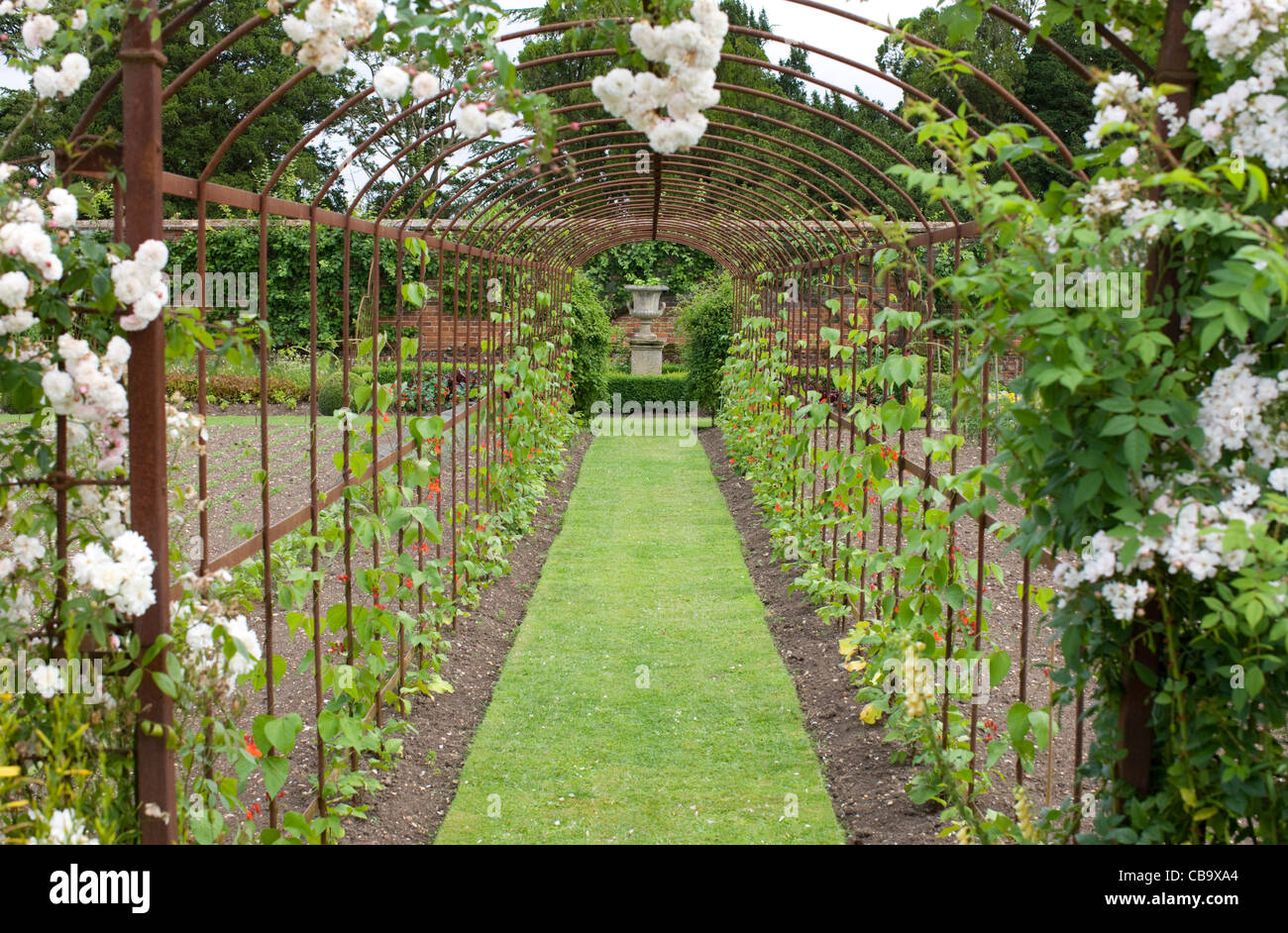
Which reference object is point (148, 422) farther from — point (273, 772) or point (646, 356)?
point (646, 356)

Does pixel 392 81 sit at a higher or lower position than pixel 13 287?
higher

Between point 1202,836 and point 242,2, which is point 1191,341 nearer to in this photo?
point 1202,836

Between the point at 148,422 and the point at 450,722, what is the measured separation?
2.50m

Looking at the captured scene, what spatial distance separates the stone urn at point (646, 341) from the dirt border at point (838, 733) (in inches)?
359

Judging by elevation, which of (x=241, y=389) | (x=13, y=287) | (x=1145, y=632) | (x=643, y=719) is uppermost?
(x=13, y=287)

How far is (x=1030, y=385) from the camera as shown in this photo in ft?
6.55

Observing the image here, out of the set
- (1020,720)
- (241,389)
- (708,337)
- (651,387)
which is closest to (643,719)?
(1020,720)

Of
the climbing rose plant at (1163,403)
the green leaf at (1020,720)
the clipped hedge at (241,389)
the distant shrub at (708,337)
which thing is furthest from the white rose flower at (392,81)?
the clipped hedge at (241,389)

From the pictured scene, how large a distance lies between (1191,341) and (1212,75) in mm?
534

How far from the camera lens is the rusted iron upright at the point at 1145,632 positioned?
6.72 feet

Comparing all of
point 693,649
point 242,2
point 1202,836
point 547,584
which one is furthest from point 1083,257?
point 242,2

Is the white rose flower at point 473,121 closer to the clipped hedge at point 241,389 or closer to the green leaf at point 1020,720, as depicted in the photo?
the green leaf at point 1020,720

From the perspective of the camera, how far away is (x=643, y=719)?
4.45 m

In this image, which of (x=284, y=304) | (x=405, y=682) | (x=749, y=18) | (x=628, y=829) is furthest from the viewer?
(x=749, y=18)
